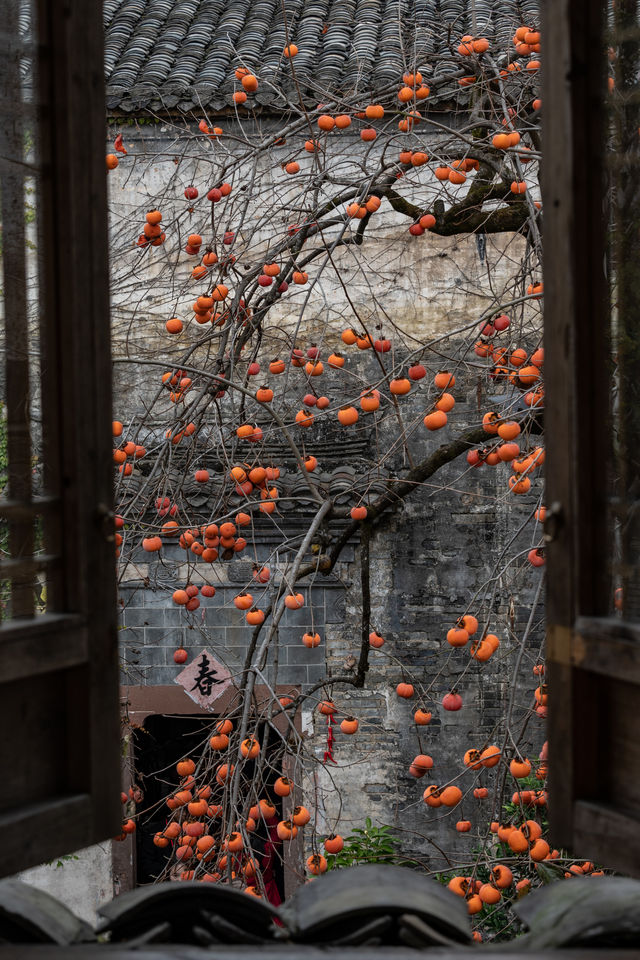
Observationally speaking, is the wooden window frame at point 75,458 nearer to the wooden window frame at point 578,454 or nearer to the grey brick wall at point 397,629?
the wooden window frame at point 578,454

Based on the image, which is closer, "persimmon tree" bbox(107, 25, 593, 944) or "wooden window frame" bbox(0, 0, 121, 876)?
"wooden window frame" bbox(0, 0, 121, 876)

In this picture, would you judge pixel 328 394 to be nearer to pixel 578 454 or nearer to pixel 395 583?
pixel 395 583

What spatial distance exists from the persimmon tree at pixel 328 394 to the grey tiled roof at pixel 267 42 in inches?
9.3

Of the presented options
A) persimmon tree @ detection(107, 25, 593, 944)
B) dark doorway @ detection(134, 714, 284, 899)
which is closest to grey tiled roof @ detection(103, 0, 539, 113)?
persimmon tree @ detection(107, 25, 593, 944)

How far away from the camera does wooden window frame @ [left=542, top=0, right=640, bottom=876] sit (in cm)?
135

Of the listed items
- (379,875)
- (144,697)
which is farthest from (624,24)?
(144,697)

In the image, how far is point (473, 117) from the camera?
3.99 m

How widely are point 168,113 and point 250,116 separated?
0.46 metres

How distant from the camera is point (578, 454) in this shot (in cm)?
135

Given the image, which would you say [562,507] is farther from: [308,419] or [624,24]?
[308,419]

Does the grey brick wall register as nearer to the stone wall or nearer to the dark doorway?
the stone wall

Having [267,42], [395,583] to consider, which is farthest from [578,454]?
[267,42]

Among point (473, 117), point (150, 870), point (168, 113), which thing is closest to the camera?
point (473, 117)

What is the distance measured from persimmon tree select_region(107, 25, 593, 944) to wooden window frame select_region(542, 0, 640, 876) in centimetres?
154
